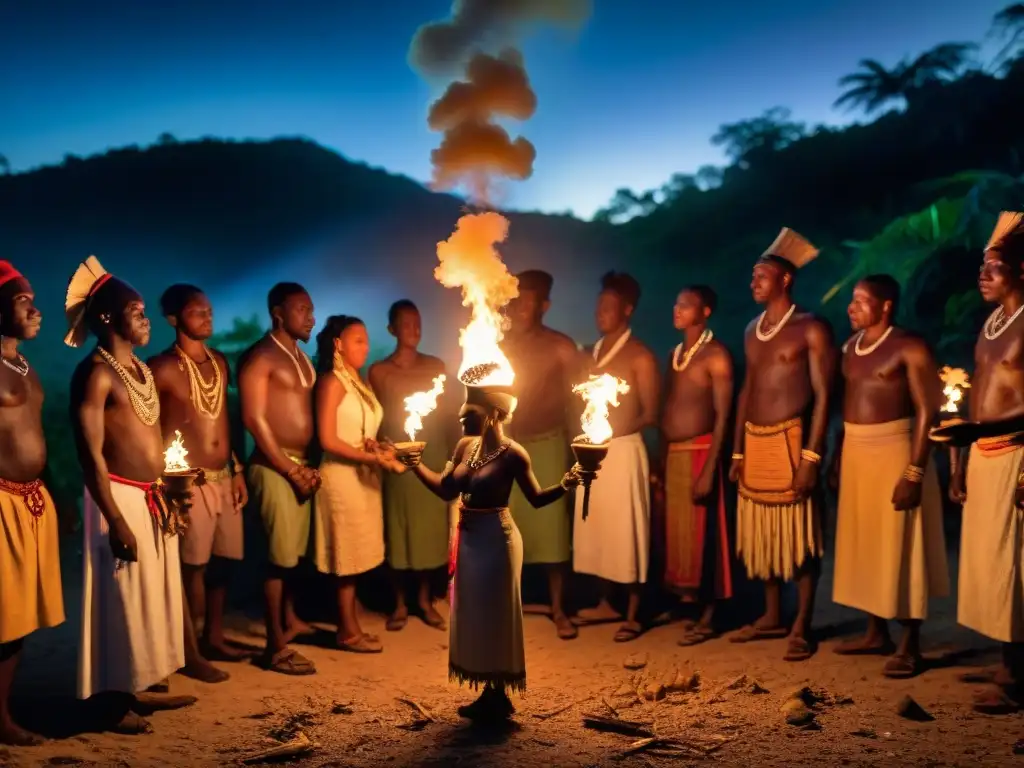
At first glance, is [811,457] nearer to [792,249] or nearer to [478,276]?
[792,249]

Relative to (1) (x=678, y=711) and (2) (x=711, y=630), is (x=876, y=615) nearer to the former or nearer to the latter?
(2) (x=711, y=630)

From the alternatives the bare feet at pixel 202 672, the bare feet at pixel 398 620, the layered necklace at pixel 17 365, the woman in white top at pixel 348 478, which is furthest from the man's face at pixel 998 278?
the layered necklace at pixel 17 365

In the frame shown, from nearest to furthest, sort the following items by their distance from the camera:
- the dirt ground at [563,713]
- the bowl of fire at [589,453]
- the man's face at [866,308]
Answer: the bowl of fire at [589,453] < the dirt ground at [563,713] < the man's face at [866,308]

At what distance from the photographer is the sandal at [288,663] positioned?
655 centimetres

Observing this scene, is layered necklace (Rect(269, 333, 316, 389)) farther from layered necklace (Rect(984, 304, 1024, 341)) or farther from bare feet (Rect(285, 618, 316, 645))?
layered necklace (Rect(984, 304, 1024, 341))

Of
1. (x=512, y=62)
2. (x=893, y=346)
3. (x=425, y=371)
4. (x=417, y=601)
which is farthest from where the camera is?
(x=417, y=601)

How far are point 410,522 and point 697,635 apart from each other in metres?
2.66

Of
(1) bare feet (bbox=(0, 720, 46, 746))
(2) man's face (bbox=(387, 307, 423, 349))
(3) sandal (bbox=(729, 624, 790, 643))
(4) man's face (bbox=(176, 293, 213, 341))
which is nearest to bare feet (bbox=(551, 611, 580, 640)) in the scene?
(3) sandal (bbox=(729, 624, 790, 643))

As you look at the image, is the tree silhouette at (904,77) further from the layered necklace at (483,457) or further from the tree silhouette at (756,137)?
the layered necklace at (483,457)

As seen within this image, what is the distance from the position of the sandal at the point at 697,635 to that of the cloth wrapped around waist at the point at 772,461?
123cm

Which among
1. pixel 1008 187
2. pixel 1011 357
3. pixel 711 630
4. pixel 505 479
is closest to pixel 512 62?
pixel 505 479

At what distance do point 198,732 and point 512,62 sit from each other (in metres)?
5.45

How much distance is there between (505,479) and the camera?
17.3 ft

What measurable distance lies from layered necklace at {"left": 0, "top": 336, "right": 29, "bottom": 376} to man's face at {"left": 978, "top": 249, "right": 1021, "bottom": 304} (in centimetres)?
601
